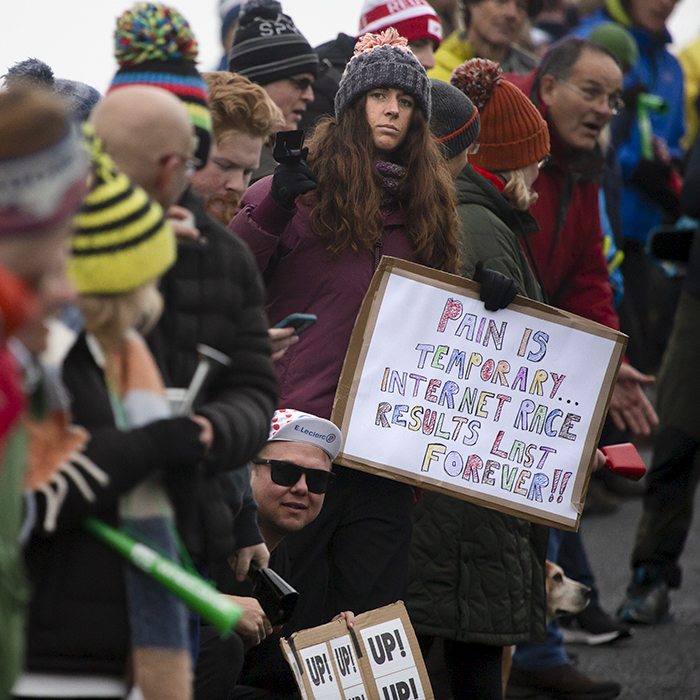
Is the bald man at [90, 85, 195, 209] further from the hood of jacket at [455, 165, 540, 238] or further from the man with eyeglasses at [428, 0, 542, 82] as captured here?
the man with eyeglasses at [428, 0, 542, 82]

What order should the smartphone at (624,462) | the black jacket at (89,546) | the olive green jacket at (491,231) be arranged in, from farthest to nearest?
the smartphone at (624,462) → the olive green jacket at (491,231) → the black jacket at (89,546)

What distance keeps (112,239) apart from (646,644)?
428cm

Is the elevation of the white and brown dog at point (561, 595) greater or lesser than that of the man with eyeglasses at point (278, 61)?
lesser

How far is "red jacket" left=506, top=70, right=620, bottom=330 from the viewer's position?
4.85m

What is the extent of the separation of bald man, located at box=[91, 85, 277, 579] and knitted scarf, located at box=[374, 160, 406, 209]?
129 cm

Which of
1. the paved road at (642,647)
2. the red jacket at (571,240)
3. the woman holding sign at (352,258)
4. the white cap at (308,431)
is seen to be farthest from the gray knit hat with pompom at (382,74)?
the paved road at (642,647)

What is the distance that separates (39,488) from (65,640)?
27cm

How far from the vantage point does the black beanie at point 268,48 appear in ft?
16.0

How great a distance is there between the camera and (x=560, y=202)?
4.90 meters

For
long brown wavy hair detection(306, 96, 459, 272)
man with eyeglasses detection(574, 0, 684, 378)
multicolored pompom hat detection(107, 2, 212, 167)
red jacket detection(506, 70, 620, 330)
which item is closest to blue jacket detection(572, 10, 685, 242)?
man with eyeglasses detection(574, 0, 684, 378)

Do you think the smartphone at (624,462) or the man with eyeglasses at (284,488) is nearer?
the man with eyeglasses at (284,488)

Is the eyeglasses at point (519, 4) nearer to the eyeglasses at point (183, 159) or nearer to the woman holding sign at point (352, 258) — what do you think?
the woman holding sign at point (352, 258)

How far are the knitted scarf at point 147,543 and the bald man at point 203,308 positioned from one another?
0.13 meters

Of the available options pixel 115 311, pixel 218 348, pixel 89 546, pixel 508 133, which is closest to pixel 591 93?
pixel 508 133
